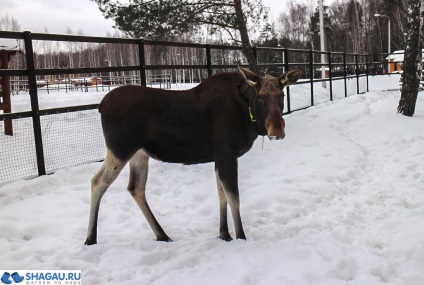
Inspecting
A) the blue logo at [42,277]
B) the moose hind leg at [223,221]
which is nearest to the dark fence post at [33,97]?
the blue logo at [42,277]

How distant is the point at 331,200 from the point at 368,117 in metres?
6.48

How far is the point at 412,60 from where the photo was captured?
9648mm

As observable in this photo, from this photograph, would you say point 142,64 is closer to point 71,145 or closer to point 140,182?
point 71,145

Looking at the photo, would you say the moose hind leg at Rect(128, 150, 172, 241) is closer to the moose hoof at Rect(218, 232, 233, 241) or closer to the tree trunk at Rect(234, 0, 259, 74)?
the moose hoof at Rect(218, 232, 233, 241)

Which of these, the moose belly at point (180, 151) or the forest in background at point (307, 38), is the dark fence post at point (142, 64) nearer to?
the moose belly at point (180, 151)

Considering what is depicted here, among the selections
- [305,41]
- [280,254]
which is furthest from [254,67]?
[305,41]

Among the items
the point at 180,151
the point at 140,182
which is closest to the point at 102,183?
the point at 140,182

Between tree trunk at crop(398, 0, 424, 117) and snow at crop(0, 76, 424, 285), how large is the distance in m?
3.87

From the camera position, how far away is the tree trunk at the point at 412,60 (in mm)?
9445

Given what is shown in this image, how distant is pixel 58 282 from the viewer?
2773mm

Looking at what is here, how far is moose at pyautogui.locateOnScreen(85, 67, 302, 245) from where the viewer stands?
336cm

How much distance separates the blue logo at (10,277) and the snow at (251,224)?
0.10 m

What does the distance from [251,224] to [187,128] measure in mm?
1152

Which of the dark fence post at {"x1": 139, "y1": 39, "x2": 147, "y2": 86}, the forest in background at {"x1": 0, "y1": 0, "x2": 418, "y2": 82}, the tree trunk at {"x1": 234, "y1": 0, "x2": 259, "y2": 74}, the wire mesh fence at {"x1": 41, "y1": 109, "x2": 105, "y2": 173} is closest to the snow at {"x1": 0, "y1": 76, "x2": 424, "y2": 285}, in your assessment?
the wire mesh fence at {"x1": 41, "y1": 109, "x2": 105, "y2": 173}
